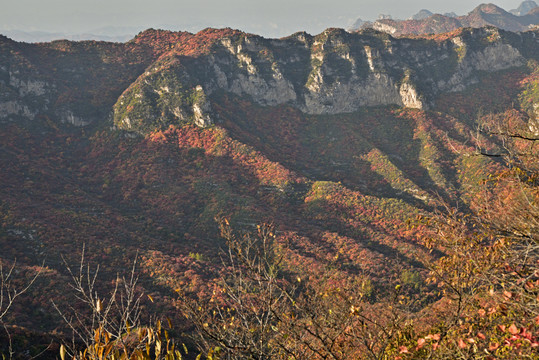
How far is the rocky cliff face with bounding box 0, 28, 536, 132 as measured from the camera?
104938mm

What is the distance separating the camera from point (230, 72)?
13125 cm

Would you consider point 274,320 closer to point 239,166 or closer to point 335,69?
point 239,166

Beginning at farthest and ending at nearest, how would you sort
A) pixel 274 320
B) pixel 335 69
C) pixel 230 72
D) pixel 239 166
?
pixel 335 69 < pixel 230 72 < pixel 239 166 < pixel 274 320

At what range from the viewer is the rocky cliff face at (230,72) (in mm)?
104938

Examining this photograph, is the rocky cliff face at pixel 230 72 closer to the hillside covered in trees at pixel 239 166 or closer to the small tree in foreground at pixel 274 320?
the hillside covered in trees at pixel 239 166

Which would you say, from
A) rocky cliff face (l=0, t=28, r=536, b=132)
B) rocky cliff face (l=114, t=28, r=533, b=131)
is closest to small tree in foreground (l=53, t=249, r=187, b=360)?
rocky cliff face (l=0, t=28, r=536, b=132)

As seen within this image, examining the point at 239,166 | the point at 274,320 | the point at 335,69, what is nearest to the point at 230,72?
the point at 335,69

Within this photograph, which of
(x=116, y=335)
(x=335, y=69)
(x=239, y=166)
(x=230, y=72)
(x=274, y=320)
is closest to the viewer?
(x=116, y=335)

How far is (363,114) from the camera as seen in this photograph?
132m

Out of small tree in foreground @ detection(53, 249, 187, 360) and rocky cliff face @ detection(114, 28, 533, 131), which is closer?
small tree in foreground @ detection(53, 249, 187, 360)

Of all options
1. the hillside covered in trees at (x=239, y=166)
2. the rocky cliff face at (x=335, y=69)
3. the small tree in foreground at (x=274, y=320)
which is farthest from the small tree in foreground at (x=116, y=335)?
the rocky cliff face at (x=335, y=69)

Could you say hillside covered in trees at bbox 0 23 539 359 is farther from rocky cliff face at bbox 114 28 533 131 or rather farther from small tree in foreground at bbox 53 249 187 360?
rocky cliff face at bbox 114 28 533 131

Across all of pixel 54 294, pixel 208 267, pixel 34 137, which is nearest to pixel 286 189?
pixel 208 267

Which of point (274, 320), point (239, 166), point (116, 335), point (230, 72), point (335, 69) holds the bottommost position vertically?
point (239, 166)
